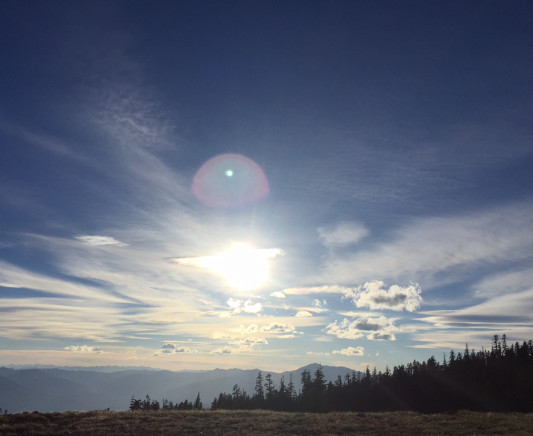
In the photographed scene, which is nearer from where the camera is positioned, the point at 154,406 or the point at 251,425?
the point at 251,425

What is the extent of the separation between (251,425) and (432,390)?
64.3 meters

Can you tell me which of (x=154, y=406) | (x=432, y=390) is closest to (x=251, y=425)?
(x=154, y=406)

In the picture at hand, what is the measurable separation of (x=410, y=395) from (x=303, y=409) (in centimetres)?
2620

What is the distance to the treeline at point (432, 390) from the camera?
72750 millimetres

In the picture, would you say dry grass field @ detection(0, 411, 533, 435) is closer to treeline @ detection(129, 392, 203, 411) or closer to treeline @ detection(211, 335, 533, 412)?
treeline @ detection(129, 392, 203, 411)

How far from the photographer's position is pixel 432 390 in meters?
82.2

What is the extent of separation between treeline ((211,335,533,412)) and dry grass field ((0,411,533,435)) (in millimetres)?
45547

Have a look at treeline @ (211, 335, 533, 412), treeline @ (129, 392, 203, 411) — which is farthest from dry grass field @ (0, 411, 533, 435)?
treeline @ (211, 335, 533, 412)

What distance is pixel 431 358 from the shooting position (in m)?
99.9

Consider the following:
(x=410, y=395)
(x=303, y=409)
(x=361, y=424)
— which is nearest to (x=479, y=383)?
(x=410, y=395)

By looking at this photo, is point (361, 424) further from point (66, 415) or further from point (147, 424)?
point (66, 415)

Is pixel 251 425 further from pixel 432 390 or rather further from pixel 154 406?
pixel 432 390

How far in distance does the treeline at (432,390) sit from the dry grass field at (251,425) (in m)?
45.5

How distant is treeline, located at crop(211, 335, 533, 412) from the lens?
72750mm
